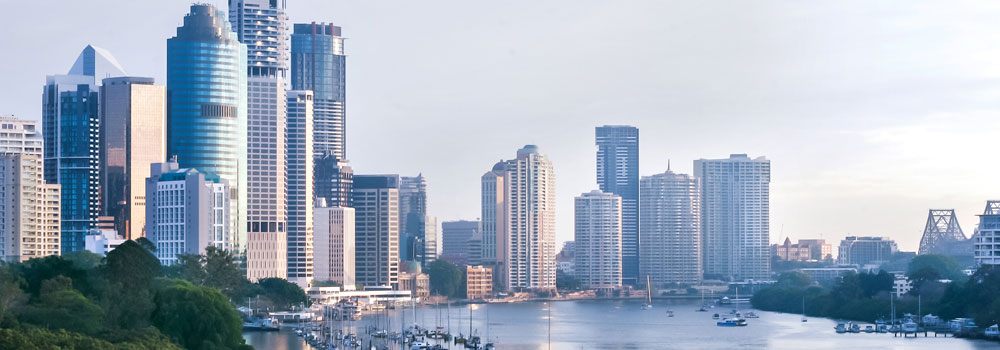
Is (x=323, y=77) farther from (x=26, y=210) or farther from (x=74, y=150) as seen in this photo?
(x=26, y=210)

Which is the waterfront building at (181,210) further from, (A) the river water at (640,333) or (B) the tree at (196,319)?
(B) the tree at (196,319)

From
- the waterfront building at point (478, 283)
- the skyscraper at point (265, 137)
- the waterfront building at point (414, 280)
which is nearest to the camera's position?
the skyscraper at point (265, 137)

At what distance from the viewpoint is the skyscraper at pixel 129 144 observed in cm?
13962

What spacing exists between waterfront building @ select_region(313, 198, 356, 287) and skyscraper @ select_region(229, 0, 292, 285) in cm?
954

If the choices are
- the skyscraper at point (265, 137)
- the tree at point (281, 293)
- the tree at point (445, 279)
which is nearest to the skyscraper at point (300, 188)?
the skyscraper at point (265, 137)

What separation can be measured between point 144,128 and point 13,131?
42.5 ft

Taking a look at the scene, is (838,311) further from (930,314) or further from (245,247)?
(245,247)

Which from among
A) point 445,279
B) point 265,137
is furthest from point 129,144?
point 445,279

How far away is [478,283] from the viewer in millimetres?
194250

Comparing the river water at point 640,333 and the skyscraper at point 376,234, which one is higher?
the skyscraper at point 376,234

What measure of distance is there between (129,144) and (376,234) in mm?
40287

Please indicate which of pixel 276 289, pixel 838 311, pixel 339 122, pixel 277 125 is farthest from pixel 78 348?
pixel 339 122

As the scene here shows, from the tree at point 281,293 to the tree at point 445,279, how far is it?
5880 cm

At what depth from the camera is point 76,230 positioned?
141 meters
